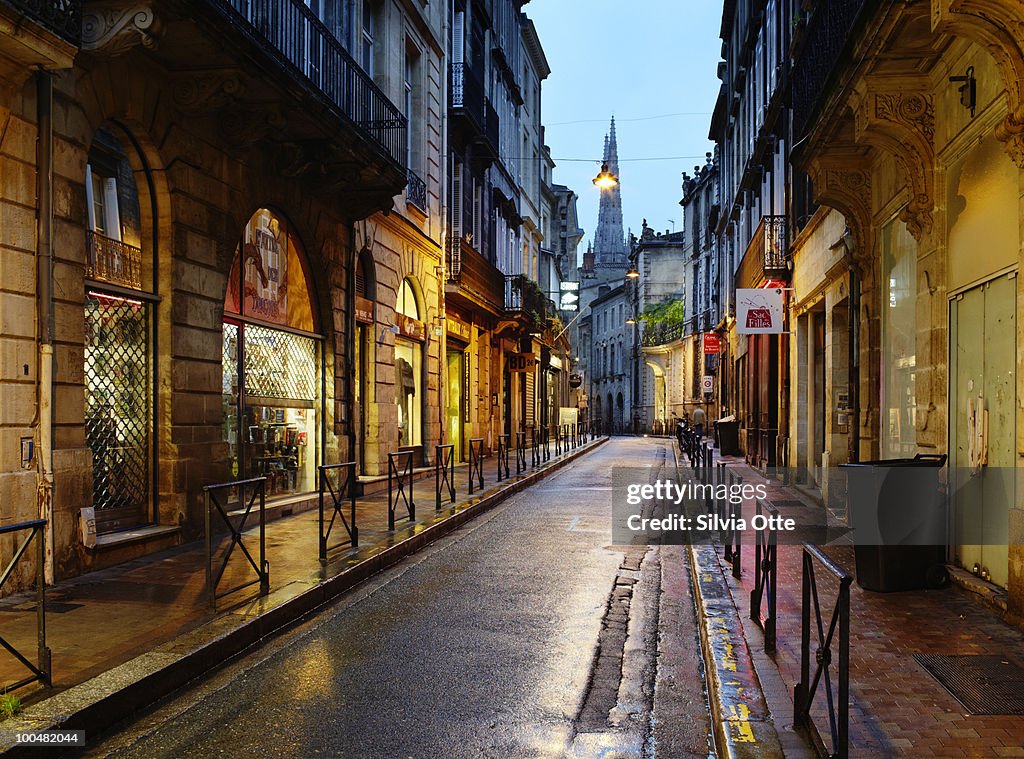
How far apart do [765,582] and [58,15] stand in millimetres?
7230

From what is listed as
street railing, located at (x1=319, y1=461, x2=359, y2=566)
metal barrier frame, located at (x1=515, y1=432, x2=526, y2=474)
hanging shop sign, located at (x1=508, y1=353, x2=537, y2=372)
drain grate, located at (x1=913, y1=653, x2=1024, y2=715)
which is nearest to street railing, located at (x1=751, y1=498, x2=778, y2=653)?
drain grate, located at (x1=913, y1=653, x2=1024, y2=715)

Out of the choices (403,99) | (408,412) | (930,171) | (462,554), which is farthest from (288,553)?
(403,99)

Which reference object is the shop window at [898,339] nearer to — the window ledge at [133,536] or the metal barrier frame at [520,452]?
the window ledge at [133,536]

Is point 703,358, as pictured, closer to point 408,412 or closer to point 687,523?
point 408,412

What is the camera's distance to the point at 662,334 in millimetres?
66688

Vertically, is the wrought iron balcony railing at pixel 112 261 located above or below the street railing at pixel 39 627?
above

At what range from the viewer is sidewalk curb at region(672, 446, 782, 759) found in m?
4.31

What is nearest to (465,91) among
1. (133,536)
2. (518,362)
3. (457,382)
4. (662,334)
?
(457,382)

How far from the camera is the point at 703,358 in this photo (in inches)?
1980

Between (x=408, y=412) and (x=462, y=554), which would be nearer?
(x=462, y=554)

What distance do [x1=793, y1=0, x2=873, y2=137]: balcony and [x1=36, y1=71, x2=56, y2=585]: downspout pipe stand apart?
710cm

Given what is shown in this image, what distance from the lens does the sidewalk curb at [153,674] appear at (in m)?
4.53

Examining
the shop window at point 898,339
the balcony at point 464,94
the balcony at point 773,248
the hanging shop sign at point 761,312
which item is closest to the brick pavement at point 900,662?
the shop window at point 898,339

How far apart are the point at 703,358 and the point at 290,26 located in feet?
133
